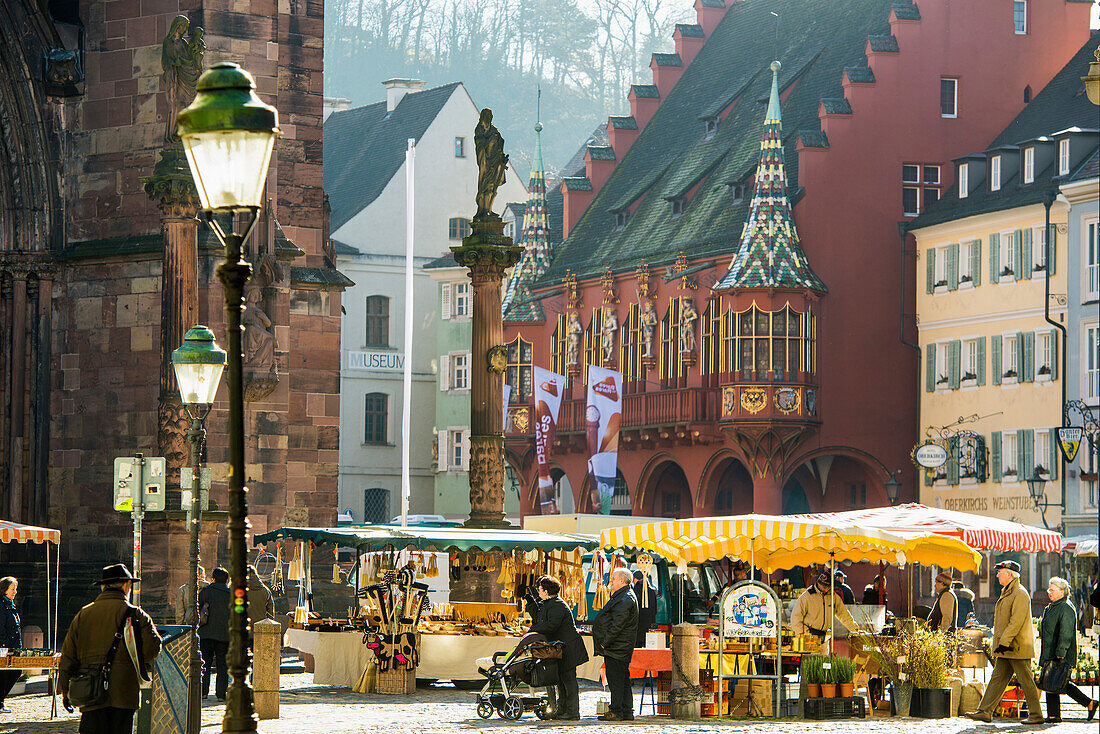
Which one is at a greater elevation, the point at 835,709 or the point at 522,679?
the point at 522,679

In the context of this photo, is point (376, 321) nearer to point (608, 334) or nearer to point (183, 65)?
point (608, 334)

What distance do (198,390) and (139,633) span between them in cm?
475

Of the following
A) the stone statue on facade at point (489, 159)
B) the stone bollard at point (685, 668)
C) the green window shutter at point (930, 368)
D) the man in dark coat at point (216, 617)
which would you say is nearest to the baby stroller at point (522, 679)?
the stone bollard at point (685, 668)

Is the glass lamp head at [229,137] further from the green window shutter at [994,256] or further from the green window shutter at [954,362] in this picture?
the green window shutter at [954,362]

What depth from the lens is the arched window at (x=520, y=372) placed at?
5875 cm

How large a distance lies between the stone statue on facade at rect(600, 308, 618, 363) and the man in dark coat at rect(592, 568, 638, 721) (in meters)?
38.9

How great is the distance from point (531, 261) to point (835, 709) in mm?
42409

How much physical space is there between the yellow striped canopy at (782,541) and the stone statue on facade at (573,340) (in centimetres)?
3520

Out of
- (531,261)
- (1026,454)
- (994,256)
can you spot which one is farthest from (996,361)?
(531,261)

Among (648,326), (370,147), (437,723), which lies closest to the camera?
(437,723)

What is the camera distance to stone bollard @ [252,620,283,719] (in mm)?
18516

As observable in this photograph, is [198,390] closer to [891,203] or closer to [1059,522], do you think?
[1059,522]

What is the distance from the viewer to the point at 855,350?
170ft

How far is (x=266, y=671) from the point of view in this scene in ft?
61.2
